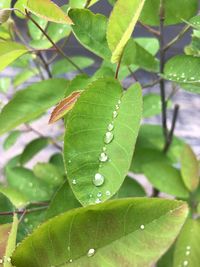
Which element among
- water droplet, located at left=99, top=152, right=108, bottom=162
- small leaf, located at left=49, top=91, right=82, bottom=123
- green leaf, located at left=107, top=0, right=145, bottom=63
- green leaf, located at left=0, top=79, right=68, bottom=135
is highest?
green leaf, located at left=107, top=0, right=145, bottom=63

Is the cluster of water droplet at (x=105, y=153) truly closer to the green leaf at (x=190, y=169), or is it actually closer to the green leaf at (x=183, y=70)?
the green leaf at (x=183, y=70)

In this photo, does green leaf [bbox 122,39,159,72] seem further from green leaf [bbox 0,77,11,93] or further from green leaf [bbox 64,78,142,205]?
green leaf [bbox 0,77,11,93]

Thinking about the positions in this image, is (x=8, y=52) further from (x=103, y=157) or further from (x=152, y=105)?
(x=152, y=105)

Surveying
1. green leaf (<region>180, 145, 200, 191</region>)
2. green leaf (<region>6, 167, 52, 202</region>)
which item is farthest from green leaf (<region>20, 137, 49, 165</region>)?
green leaf (<region>180, 145, 200, 191</region>)

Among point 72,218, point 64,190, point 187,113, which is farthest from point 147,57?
point 187,113

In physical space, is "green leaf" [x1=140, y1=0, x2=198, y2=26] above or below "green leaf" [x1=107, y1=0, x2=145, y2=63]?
below

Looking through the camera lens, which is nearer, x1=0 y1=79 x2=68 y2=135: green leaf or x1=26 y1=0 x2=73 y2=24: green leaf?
x1=26 y1=0 x2=73 y2=24: green leaf
